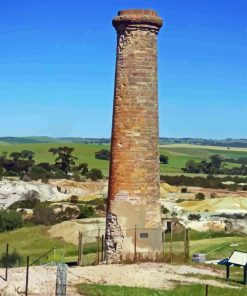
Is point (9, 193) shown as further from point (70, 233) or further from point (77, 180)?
point (70, 233)

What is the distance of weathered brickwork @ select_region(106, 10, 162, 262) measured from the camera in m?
20.1

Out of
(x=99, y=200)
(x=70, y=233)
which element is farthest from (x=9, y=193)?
(x=70, y=233)

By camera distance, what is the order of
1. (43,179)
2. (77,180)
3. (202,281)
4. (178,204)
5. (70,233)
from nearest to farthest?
(202,281) < (70,233) < (178,204) < (43,179) < (77,180)

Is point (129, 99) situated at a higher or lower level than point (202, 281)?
higher

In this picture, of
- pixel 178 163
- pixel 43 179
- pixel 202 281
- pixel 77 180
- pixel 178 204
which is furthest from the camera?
pixel 178 163

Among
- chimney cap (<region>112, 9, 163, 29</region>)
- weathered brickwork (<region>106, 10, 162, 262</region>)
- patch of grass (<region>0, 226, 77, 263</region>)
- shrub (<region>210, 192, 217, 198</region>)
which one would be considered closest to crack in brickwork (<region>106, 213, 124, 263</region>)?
weathered brickwork (<region>106, 10, 162, 262</region>)

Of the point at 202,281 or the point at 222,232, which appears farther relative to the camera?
the point at 222,232

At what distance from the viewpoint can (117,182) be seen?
797 inches

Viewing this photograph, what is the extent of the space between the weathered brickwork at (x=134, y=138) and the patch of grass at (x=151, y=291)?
3.42 metres

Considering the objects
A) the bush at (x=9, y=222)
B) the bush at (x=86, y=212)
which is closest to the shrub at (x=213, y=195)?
the bush at (x=86, y=212)

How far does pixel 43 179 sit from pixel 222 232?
3615 centimetres

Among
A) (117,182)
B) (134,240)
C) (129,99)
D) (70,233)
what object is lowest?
(70,233)

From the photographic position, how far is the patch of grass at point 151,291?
16.0 meters

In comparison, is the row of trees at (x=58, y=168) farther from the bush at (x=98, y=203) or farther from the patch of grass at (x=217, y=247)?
the patch of grass at (x=217, y=247)
